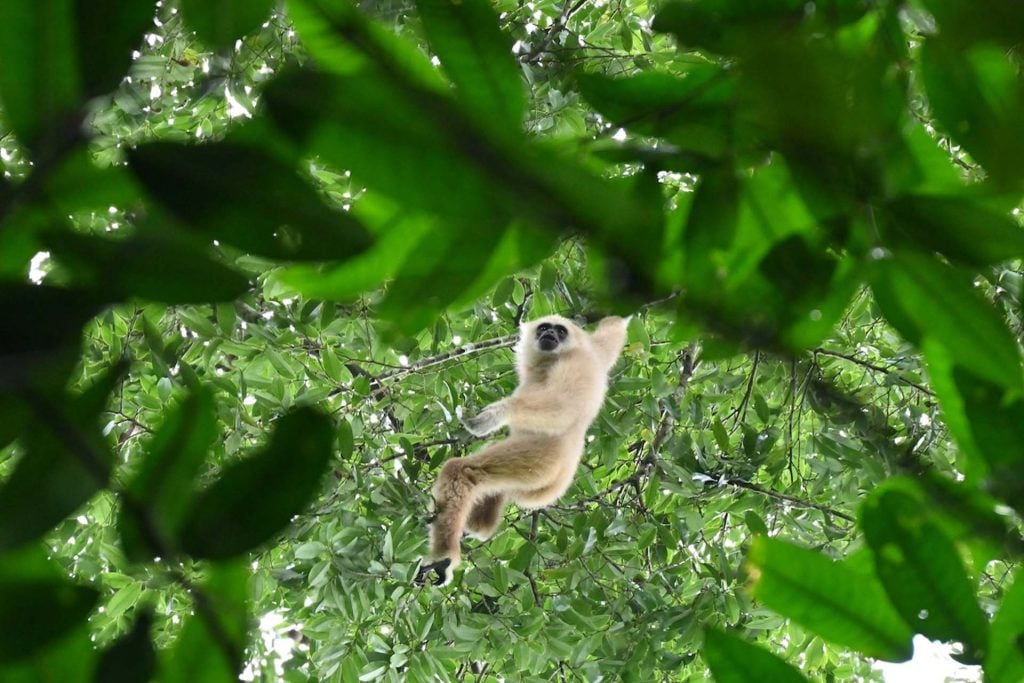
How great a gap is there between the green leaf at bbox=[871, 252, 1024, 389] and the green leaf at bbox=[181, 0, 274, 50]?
518 millimetres

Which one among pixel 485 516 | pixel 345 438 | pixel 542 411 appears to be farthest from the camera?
pixel 485 516

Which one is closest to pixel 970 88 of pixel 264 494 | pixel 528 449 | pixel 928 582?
pixel 928 582

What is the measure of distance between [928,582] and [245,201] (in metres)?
0.55

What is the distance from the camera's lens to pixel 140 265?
522mm

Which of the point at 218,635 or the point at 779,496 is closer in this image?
the point at 218,635

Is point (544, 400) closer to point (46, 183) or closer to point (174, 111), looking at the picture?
point (174, 111)

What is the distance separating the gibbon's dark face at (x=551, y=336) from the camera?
518cm

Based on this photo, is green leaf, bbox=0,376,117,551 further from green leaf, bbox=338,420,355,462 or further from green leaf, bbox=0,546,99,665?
green leaf, bbox=338,420,355,462

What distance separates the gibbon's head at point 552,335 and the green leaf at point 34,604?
4586 millimetres

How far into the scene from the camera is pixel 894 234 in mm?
708

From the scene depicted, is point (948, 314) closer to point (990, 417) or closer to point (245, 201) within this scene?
point (990, 417)

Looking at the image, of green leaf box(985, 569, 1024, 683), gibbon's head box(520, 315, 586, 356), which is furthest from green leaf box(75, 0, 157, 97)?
gibbon's head box(520, 315, 586, 356)

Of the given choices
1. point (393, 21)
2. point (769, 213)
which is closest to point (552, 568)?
point (393, 21)

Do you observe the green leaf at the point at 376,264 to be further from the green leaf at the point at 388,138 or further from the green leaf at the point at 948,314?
the green leaf at the point at 948,314
